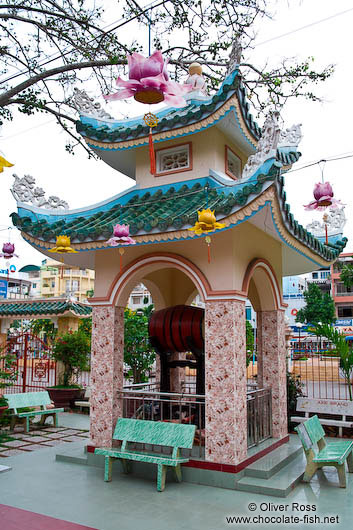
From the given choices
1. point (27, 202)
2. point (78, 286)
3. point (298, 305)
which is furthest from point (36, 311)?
point (78, 286)

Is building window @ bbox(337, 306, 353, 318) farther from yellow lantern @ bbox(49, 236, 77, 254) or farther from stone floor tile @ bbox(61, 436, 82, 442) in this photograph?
yellow lantern @ bbox(49, 236, 77, 254)

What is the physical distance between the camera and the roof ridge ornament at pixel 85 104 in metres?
8.14

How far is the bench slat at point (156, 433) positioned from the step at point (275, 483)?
0.83m

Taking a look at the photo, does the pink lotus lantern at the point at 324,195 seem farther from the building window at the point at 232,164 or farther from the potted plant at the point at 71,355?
the potted plant at the point at 71,355

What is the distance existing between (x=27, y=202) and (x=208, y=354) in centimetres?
387

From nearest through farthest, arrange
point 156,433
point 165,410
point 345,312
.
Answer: point 156,433, point 165,410, point 345,312

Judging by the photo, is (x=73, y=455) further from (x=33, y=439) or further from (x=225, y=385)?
(x=225, y=385)

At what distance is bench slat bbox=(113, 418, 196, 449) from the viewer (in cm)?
584

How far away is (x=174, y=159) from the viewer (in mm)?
7730

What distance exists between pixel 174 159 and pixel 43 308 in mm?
9268

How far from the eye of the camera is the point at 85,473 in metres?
6.40

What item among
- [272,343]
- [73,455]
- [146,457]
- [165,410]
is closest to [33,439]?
[73,455]

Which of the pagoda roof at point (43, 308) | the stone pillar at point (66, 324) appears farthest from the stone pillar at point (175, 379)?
the stone pillar at point (66, 324)

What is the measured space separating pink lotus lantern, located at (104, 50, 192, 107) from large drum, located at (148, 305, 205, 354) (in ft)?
12.6
